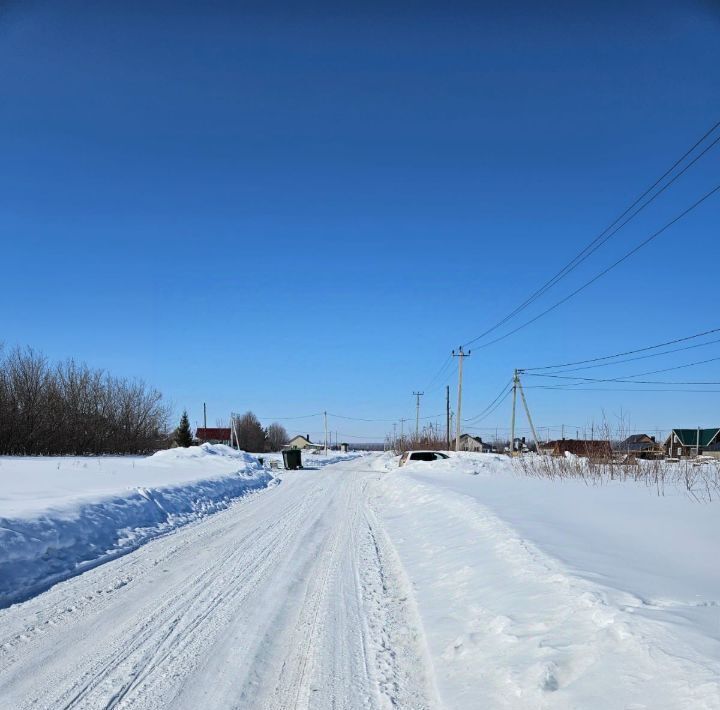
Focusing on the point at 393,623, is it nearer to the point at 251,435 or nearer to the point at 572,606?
the point at 572,606

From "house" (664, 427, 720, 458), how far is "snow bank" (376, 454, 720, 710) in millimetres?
77937

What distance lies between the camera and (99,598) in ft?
20.5

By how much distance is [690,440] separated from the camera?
271ft

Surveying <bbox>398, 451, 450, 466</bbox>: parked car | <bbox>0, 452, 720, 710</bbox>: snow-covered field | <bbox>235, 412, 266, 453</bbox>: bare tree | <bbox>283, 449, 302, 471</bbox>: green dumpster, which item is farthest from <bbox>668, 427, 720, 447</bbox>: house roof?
<bbox>0, 452, 720, 710</bbox>: snow-covered field

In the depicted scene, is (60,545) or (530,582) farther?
(60,545)

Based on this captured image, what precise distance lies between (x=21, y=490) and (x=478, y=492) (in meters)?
11.5

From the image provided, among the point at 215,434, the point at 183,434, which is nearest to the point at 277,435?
the point at 215,434

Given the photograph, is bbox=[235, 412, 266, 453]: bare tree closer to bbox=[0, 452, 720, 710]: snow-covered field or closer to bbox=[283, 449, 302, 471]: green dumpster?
bbox=[283, 449, 302, 471]: green dumpster

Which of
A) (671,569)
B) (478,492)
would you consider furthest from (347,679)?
(478,492)

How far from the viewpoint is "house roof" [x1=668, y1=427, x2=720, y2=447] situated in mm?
79438

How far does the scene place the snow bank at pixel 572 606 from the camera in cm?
344

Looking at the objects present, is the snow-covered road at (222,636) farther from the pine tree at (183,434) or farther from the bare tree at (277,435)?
the bare tree at (277,435)

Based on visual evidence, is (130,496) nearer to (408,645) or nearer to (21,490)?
(21,490)

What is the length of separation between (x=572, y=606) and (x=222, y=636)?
299 centimetres
